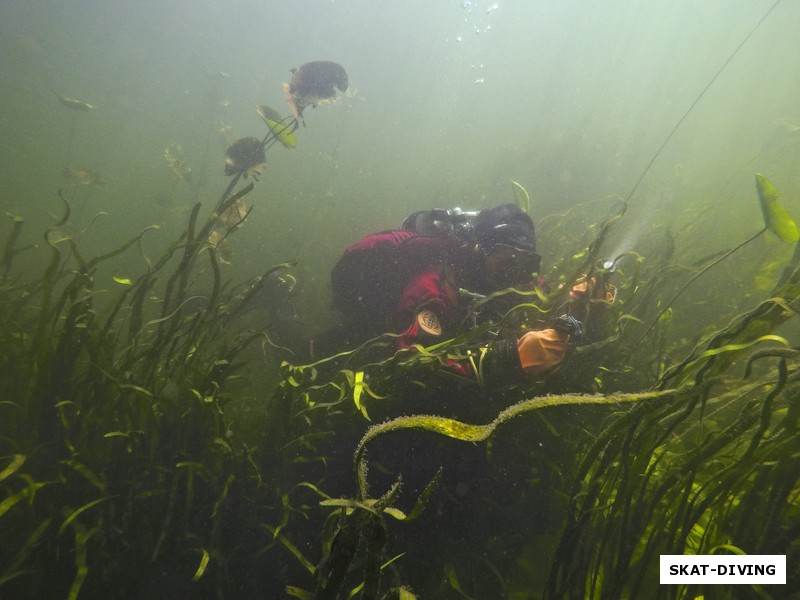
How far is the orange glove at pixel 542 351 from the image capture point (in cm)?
209

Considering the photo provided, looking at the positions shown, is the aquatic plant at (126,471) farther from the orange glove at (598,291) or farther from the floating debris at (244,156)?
the orange glove at (598,291)

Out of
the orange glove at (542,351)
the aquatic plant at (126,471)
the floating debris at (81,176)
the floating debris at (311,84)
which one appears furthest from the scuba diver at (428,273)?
the floating debris at (81,176)

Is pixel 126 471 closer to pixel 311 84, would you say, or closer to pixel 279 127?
pixel 279 127

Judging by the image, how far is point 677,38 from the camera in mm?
75688

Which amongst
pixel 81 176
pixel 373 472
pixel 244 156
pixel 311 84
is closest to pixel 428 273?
pixel 373 472

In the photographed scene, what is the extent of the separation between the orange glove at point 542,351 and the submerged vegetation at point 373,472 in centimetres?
11

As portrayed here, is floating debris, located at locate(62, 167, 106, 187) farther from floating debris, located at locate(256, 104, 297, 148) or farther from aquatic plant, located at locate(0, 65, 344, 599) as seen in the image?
aquatic plant, located at locate(0, 65, 344, 599)

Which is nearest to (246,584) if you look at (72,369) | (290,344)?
(72,369)

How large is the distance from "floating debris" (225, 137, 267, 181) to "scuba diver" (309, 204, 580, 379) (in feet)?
4.67

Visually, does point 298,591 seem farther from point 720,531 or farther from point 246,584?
point 720,531

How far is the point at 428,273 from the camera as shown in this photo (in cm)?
328

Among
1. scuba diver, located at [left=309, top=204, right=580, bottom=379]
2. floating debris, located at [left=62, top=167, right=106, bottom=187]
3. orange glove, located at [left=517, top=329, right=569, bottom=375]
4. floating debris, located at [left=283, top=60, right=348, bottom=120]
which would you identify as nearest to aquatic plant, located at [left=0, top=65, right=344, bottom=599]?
scuba diver, located at [left=309, top=204, right=580, bottom=379]

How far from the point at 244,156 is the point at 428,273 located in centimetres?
243

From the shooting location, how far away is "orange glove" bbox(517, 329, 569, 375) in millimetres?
2086
